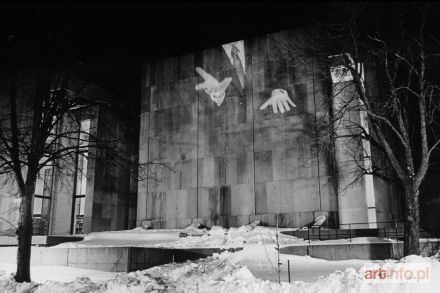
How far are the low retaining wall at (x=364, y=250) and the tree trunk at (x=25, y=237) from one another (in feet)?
33.3

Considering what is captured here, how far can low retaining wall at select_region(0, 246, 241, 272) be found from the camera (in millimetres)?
16391

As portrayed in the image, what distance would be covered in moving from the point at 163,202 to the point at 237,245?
464 inches

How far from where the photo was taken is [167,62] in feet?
105

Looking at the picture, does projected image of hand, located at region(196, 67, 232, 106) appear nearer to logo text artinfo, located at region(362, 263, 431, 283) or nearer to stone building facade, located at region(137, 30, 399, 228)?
stone building facade, located at region(137, 30, 399, 228)

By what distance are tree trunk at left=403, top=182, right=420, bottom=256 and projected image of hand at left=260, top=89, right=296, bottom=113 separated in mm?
12916

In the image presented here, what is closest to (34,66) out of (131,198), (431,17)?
(431,17)

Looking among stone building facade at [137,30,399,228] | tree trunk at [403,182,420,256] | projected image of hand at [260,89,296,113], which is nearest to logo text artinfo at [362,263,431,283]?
tree trunk at [403,182,420,256]

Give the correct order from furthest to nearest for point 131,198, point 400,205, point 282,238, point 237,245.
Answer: point 131,198
point 400,205
point 282,238
point 237,245

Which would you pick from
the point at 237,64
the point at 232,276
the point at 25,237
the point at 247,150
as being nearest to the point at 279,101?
the point at 247,150

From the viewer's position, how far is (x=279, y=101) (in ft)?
89.1

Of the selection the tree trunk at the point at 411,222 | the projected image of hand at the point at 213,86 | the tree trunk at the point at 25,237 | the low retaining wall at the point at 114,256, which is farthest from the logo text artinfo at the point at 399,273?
the projected image of hand at the point at 213,86

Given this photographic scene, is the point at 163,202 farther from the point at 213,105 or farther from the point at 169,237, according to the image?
the point at 213,105

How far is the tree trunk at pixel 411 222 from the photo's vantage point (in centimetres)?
1416

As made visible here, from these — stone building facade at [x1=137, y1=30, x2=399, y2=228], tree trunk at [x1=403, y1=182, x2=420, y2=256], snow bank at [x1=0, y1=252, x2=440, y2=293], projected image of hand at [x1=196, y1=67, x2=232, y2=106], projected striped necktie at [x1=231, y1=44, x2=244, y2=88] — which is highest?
projected striped necktie at [x1=231, y1=44, x2=244, y2=88]
